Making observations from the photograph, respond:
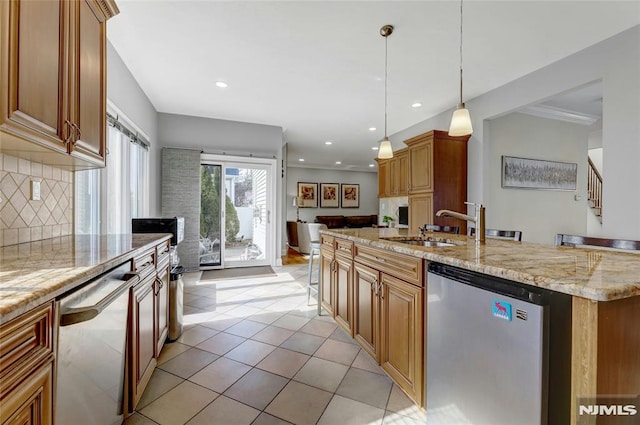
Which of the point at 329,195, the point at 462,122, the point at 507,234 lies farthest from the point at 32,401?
the point at 329,195

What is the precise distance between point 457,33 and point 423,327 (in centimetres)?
249

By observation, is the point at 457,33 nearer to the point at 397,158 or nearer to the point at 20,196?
the point at 397,158

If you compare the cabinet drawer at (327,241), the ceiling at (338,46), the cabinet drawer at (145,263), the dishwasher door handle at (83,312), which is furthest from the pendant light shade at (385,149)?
the dishwasher door handle at (83,312)

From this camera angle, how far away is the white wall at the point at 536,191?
4055 millimetres

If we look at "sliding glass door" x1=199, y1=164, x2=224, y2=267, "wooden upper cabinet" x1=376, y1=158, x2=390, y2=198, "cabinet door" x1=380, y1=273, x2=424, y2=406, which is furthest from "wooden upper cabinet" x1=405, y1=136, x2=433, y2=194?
"sliding glass door" x1=199, y1=164, x2=224, y2=267

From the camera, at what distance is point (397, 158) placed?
16.3ft

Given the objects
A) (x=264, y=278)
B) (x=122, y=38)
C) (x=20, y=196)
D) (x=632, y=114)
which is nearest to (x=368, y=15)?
(x=122, y=38)

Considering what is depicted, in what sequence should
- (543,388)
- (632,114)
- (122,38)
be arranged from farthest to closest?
1. (122,38)
2. (632,114)
3. (543,388)

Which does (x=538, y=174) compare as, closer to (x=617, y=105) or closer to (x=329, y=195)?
(x=617, y=105)

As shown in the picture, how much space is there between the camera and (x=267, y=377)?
73.8 inches

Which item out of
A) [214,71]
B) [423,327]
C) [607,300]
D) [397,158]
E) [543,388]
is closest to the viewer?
[607,300]

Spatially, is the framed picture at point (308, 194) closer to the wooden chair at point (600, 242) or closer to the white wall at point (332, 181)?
the white wall at point (332, 181)

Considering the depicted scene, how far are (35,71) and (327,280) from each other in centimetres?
242

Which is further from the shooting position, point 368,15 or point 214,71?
point 214,71
